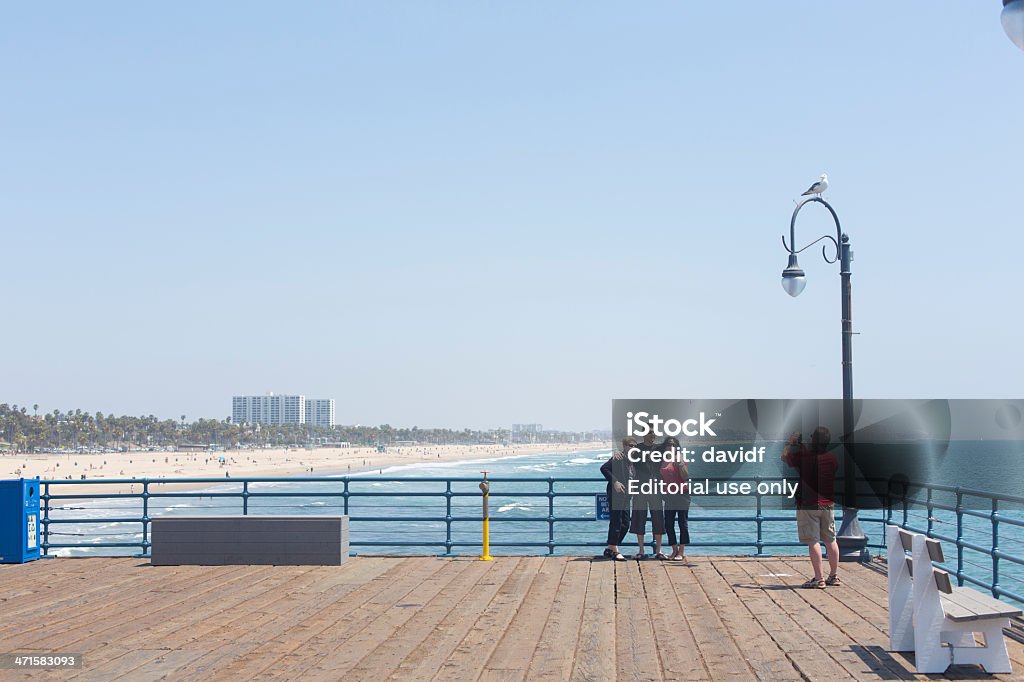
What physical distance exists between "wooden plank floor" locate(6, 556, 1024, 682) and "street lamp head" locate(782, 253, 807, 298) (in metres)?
4.58

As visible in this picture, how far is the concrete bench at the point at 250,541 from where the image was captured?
16.4m

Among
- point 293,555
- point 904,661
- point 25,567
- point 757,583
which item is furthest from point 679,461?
point 25,567

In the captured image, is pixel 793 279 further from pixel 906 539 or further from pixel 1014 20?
pixel 1014 20

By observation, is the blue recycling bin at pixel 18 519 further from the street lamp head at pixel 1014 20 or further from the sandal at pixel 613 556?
the street lamp head at pixel 1014 20

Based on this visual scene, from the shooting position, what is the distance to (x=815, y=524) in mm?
13695

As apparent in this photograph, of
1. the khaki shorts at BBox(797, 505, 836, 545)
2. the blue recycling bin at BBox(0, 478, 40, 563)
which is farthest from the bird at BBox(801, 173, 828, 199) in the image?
the blue recycling bin at BBox(0, 478, 40, 563)

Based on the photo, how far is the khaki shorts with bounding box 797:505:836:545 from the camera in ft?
44.8

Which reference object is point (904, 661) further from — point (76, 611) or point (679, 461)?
point (76, 611)

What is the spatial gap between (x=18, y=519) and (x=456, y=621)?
8880mm

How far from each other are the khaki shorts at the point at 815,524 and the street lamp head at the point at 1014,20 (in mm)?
8444

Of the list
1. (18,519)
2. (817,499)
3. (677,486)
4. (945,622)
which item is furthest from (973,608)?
(18,519)

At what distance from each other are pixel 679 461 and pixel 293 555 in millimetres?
6269

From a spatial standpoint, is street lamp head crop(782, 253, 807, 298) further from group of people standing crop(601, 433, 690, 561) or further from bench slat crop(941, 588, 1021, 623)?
bench slat crop(941, 588, 1021, 623)

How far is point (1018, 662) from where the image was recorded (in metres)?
9.31
